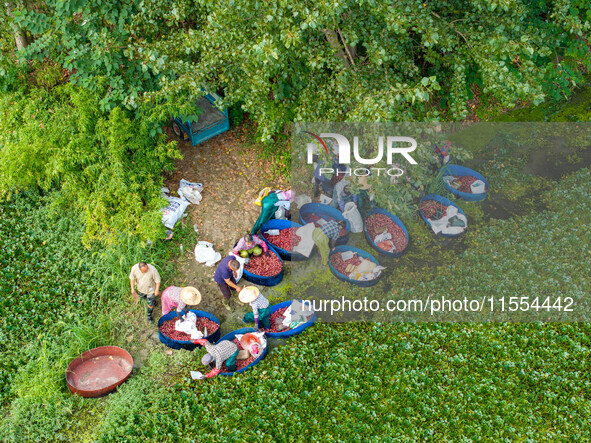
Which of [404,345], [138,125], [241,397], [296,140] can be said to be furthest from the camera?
[296,140]

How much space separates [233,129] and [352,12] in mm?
5406

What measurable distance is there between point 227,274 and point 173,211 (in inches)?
90.0

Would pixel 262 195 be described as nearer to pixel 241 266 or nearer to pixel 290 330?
pixel 241 266

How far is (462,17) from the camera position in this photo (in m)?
9.17

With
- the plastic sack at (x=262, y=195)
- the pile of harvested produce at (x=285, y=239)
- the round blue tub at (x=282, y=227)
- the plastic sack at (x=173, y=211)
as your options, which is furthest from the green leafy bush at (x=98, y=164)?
the pile of harvested produce at (x=285, y=239)

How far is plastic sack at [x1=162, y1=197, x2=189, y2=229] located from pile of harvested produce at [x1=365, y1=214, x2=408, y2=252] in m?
3.88

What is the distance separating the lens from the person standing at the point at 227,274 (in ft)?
29.1

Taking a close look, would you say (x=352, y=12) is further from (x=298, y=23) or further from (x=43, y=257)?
(x=43, y=257)

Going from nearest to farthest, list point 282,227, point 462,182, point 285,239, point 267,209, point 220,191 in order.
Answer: point 267,209 < point 285,239 < point 282,227 < point 220,191 < point 462,182

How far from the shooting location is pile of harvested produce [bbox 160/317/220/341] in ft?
28.7

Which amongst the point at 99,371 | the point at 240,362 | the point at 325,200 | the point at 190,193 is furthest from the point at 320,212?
the point at 99,371

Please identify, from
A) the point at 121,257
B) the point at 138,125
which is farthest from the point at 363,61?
the point at 121,257

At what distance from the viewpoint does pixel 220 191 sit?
1150 cm

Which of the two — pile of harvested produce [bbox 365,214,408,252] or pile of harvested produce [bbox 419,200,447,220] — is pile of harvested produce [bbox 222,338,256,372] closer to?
pile of harvested produce [bbox 365,214,408,252]
